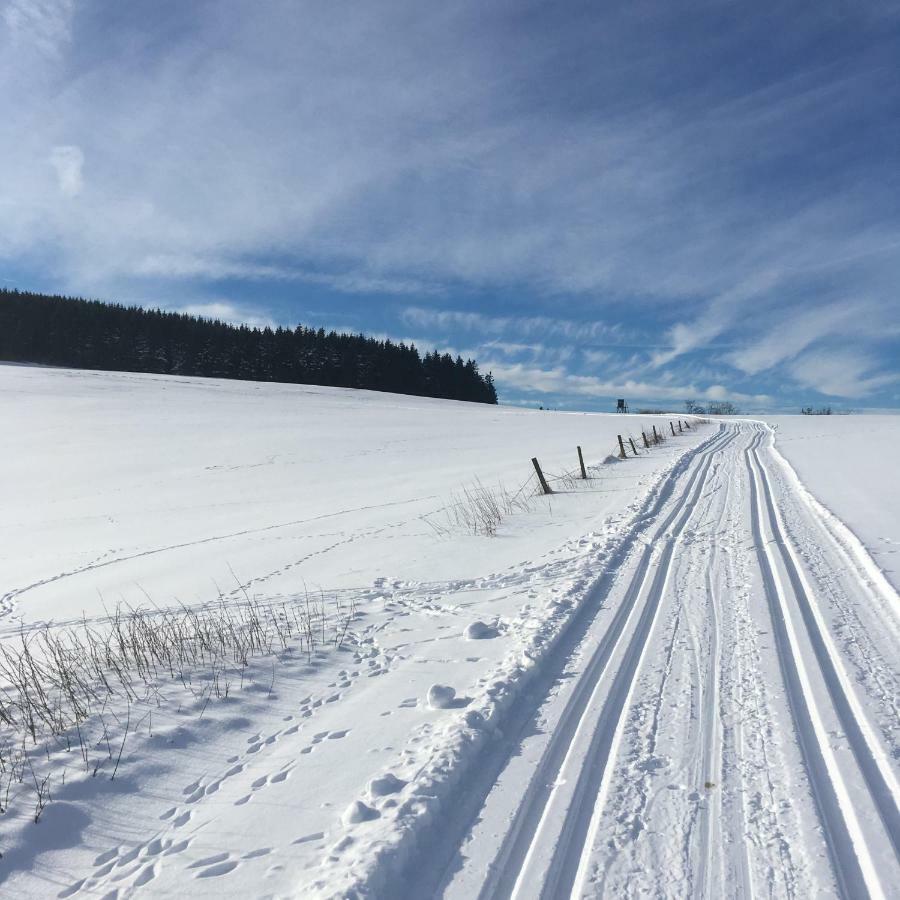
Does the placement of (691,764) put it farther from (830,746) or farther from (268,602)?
(268,602)

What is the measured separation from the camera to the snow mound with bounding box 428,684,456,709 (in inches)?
168

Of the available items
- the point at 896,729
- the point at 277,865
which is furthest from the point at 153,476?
the point at 896,729

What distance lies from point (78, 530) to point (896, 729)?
15.7 m

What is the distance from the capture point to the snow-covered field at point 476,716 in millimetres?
2793

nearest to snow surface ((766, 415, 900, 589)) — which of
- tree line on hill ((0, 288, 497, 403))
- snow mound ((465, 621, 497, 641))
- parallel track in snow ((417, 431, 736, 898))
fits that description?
parallel track in snow ((417, 431, 736, 898))

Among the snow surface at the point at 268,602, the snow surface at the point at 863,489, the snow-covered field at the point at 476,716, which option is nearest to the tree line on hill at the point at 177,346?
the snow surface at the point at 268,602

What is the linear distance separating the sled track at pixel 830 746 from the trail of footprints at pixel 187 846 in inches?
101

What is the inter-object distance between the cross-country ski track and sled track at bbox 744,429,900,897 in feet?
0.03

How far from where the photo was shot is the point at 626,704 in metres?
4.07

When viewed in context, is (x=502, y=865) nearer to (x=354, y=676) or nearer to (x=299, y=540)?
(x=354, y=676)

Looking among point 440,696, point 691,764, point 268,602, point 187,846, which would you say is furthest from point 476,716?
point 268,602

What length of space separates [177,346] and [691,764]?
301ft

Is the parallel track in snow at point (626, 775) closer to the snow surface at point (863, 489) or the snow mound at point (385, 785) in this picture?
the snow mound at point (385, 785)

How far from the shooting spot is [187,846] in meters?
2.96
